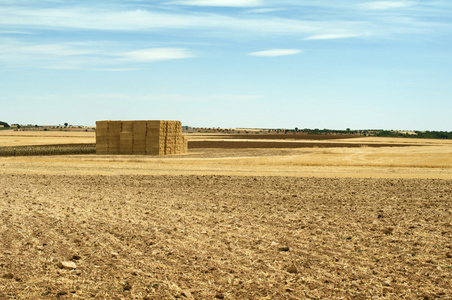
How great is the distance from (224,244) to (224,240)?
0.95ft

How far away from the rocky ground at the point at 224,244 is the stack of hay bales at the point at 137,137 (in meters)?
19.3

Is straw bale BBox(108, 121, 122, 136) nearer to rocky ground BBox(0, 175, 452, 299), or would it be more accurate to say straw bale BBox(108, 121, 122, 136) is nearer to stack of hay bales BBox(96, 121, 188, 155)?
stack of hay bales BBox(96, 121, 188, 155)

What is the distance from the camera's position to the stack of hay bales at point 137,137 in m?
35.2

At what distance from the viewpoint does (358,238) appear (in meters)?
9.77

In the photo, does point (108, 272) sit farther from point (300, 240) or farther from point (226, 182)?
point (226, 182)

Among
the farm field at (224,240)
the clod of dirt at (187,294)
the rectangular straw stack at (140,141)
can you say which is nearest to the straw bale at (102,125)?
the rectangular straw stack at (140,141)

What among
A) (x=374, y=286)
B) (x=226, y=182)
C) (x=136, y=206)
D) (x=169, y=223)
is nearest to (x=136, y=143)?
(x=226, y=182)

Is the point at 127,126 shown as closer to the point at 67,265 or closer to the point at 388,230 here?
the point at 388,230

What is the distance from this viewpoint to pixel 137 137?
35.5 metres

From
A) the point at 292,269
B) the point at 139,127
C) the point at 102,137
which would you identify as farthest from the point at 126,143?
the point at 292,269

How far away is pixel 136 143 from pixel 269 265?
28.6 metres

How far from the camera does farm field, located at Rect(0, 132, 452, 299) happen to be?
7.01 metres

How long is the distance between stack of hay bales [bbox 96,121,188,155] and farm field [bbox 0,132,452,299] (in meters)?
17.2

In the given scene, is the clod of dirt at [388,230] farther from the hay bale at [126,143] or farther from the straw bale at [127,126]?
the straw bale at [127,126]
